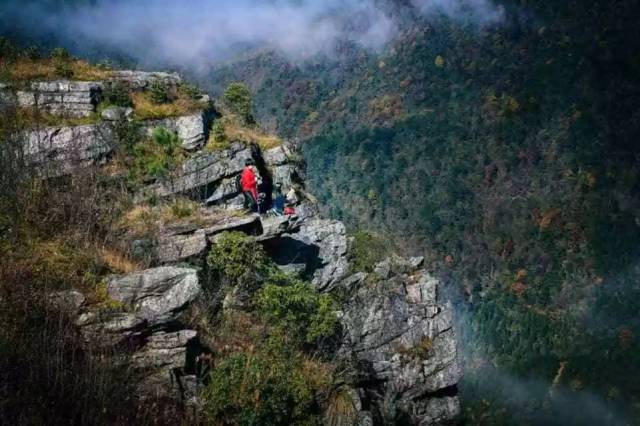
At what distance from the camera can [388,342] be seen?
49.4 ft

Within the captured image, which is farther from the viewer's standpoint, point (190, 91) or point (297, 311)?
point (190, 91)

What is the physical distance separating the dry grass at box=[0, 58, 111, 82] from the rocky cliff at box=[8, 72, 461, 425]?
79 cm

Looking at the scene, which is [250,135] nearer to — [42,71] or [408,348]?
[42,71]

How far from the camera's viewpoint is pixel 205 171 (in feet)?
49.0

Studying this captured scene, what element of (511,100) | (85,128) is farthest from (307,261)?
(511,100)

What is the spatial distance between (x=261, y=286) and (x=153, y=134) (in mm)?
5926

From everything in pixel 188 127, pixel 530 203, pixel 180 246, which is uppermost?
pixel 530 203

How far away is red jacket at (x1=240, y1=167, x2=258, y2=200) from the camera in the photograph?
1438 centimetres

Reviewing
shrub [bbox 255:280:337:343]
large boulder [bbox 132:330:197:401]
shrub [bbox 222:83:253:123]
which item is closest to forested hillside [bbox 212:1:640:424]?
shrub [bbox 222:83:253:123]

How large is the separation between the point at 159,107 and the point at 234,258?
7.62 m

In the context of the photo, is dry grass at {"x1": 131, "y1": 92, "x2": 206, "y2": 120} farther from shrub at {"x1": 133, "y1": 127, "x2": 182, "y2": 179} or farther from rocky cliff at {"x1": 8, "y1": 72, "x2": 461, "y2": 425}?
shrub at {"x1": 133, "y1": 127, "x2": 182, "y2": 179}

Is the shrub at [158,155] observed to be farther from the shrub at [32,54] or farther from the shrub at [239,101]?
the shrub at [32,54]

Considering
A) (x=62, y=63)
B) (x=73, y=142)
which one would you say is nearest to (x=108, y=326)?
(x=73, y=142)

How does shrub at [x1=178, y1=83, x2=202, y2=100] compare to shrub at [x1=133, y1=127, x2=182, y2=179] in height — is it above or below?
above
